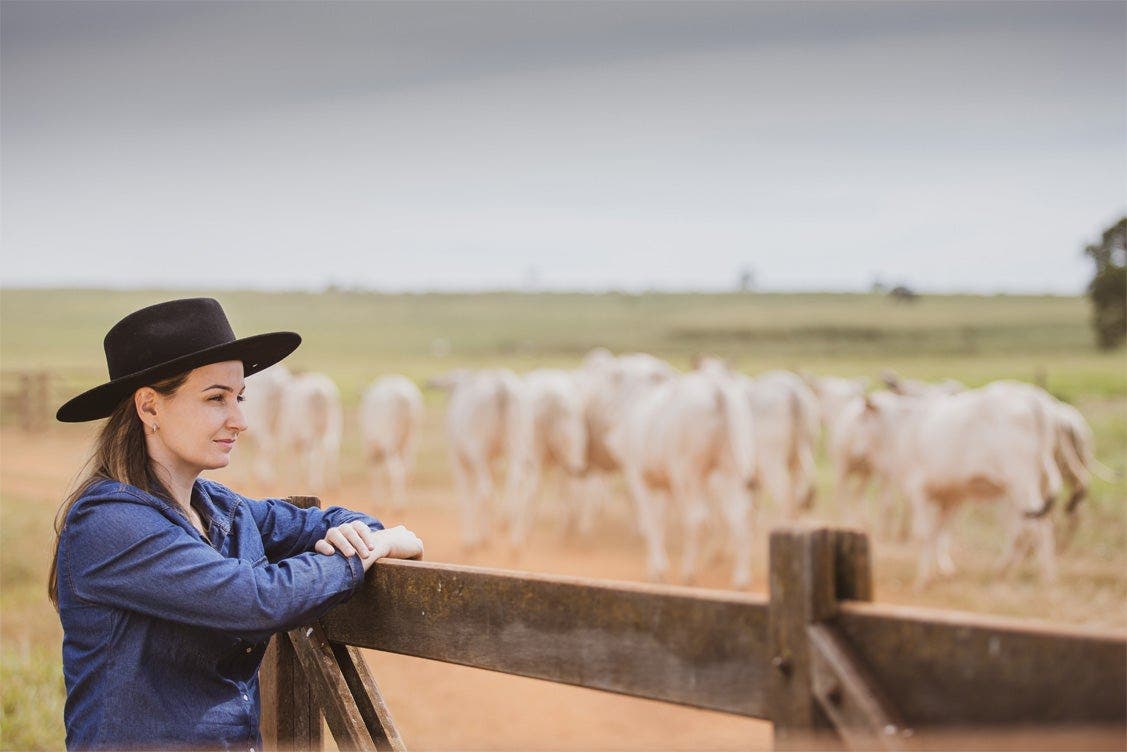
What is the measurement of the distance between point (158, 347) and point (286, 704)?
1.07 meters

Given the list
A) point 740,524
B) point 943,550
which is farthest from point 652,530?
point 943,550

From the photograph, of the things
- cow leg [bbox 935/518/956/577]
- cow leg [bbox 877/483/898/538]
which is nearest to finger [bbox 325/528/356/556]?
cow leg [bbox 935/518/956/577]

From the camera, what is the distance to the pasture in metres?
6.83

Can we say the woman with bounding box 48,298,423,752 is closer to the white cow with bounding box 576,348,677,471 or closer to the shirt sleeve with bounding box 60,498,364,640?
the shirt sleeve with bounding box 60,498,364,640

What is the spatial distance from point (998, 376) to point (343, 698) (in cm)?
3442

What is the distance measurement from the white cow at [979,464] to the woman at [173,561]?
9976 millimetres

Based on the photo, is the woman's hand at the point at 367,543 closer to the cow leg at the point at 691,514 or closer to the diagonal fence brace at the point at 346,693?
the diagonal fence brace at the point at 346,693

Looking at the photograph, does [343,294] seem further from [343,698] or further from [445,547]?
[343,698]

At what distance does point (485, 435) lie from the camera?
1431 cm

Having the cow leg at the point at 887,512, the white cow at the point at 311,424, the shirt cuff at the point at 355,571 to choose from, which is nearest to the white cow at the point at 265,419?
the white cow at the point at 311,424

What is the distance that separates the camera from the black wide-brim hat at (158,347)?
7.90 feet

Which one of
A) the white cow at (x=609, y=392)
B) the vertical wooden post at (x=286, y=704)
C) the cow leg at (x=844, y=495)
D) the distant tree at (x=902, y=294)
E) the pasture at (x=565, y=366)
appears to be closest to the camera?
the vertical wooden post at (x=286, y=704)

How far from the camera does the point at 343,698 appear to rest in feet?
7.88

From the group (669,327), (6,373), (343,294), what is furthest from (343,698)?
(343,294)
